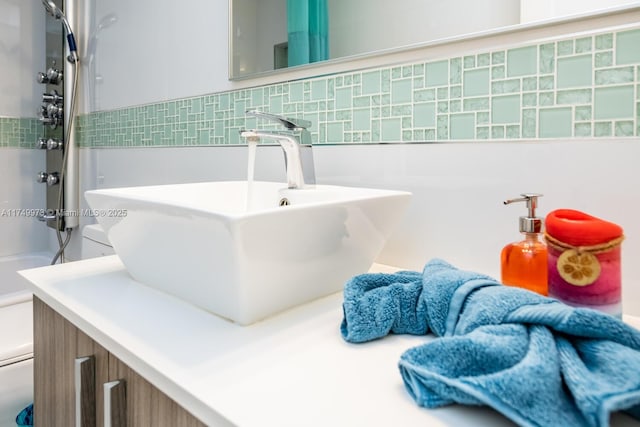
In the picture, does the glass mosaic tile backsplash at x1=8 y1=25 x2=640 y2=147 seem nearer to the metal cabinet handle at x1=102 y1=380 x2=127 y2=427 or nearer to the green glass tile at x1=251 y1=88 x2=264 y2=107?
the green glass tile at x1=251 y1=88 x2=264 y2=107

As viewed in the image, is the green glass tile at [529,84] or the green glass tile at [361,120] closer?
the green glass tile at [529,84]

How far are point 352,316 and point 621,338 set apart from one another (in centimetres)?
27

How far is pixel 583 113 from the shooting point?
0.65 meters

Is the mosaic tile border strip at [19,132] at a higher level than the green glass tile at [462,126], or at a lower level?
higher

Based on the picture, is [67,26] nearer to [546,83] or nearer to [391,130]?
[391,130]

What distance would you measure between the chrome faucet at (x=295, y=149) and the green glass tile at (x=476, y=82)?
36 centimetres

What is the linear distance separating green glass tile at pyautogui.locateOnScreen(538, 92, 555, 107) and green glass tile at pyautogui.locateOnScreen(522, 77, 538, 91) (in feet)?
0.06

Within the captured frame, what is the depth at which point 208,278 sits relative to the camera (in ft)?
1.85

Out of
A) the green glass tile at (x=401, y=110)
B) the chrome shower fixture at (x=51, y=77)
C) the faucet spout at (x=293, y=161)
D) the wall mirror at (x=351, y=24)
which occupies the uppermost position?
the chrome shower fixture at (x=51, y=77)

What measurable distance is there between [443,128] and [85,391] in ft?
2.44

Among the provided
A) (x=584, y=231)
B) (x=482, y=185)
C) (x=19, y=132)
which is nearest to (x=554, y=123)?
(x=482, y=185)

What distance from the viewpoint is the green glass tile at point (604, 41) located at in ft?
2.05

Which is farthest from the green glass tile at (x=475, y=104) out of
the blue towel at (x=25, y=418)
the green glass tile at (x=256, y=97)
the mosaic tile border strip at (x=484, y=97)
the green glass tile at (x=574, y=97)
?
the blue towel at (x=25, y=418)

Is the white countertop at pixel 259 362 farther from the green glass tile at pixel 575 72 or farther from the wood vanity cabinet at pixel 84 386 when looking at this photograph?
the green glass tile at pixel 575 72
